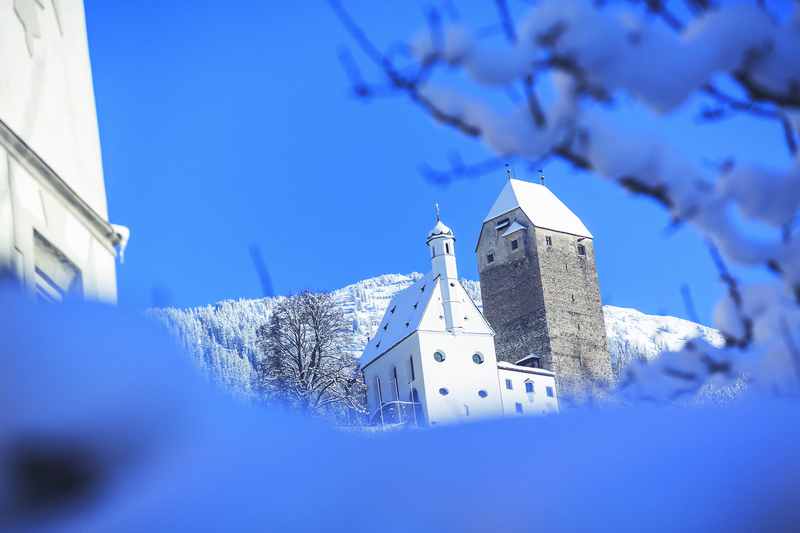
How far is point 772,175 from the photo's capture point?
2684mm

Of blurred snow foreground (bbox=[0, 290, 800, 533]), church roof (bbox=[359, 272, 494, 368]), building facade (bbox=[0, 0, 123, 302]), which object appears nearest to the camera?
blurred snow foreground (bbox=[0, 290, 800, 533])

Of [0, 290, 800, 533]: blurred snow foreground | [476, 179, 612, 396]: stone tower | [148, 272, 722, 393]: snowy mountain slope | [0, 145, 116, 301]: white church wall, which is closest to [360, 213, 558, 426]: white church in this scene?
[148, 272, 722, 393]: snowy mountain slope

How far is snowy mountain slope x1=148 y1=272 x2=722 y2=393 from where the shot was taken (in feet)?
20.7

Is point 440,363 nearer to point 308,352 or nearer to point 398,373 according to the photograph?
point 398,373

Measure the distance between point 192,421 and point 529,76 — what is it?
3.66 meters

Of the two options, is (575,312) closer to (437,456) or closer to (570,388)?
(570,388)

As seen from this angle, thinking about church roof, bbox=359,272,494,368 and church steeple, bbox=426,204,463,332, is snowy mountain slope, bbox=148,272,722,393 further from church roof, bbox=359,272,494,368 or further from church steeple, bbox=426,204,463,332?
church steeple, bbox=426,204,463,332

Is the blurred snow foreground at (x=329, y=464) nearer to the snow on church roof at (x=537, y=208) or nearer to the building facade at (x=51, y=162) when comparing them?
the building facade at (x=51, y=162)

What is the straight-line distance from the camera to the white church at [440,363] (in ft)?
120

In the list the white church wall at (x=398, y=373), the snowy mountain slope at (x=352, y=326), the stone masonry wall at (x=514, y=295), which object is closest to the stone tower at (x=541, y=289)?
the stone masonry wall at (x=514, y=295)

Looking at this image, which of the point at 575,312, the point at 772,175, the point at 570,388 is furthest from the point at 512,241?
the point at 772,175

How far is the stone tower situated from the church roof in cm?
541

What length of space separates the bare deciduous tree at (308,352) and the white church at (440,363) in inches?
172

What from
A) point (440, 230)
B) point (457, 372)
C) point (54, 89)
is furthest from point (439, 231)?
point (54, 89)
